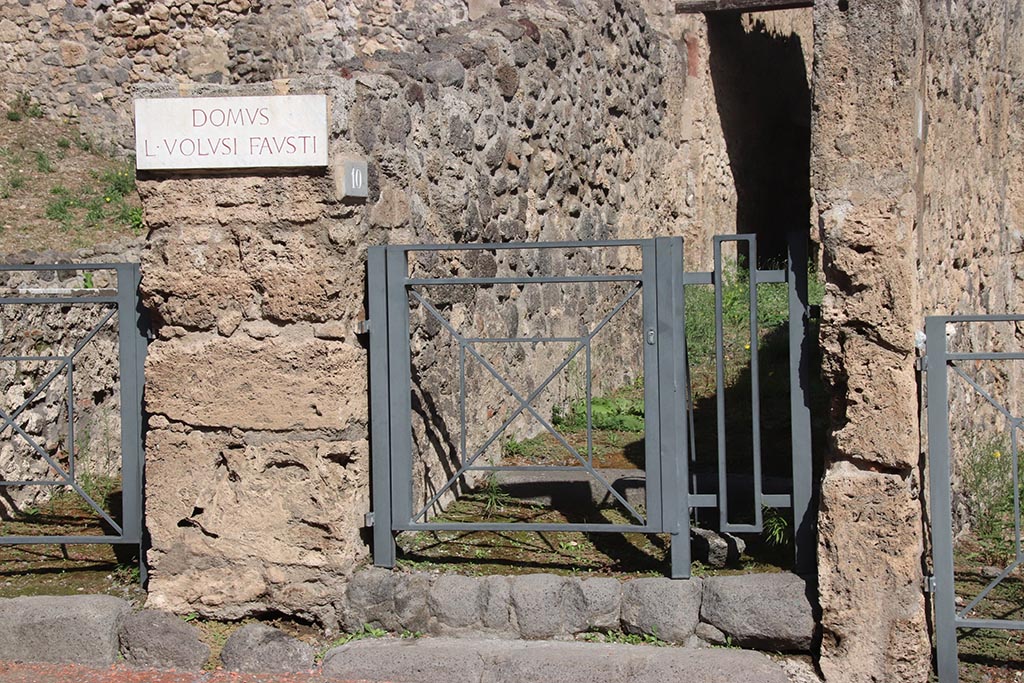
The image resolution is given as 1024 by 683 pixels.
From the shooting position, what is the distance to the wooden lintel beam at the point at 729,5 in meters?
9.74

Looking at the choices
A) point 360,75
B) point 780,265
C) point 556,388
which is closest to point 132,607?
point 360,75

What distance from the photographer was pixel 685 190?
32.6ft

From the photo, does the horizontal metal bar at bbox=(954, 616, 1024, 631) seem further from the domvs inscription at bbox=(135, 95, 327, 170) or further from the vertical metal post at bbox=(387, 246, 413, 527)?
the domvs inscription at bbox=(135, 95, 327, 170)

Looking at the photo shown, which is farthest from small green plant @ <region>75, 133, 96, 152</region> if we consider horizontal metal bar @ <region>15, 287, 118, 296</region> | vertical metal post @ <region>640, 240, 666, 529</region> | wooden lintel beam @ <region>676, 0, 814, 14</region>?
vertical metal post @ <region>640, 240, 666, 529</region>

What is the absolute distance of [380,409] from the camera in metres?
4.52

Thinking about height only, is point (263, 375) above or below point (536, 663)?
above

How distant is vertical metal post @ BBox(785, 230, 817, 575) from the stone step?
450 millimetres

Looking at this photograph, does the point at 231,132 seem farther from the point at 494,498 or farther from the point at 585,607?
the point at 585,607

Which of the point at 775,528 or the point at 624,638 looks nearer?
the point at 624,638

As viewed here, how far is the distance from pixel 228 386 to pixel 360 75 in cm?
132

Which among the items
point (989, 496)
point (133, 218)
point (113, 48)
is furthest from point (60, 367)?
point (113, 48)

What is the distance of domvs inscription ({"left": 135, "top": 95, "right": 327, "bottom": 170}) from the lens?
14.3 feet

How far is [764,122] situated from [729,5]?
2.67 meters

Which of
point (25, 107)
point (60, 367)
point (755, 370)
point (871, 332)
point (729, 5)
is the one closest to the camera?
point (871, 332)
